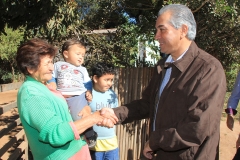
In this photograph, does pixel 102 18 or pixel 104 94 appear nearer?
pixel 104 94

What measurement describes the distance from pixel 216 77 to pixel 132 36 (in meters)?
4.09

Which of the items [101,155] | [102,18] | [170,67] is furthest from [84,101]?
[102,18]

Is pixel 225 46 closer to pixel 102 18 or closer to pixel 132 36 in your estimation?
pixel 132 36

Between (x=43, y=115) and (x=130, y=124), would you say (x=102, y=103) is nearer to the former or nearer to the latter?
(x=43, y=115)

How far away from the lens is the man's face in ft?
7.47

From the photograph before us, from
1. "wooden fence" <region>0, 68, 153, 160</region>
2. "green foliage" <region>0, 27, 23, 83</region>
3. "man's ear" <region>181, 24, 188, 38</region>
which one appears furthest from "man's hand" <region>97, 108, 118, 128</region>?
"green foliage" <region>0, 27, 23, 83</region>

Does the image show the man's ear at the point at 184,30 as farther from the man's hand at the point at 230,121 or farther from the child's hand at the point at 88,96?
the man's hand at the point at 230,121

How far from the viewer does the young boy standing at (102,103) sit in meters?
3.68

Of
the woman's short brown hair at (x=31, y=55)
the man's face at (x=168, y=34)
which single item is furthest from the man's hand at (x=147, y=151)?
the woman's short brown hair at (x=31, y=55)

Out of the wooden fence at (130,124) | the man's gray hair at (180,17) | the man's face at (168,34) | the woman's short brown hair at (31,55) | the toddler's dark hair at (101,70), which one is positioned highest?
the man's gray hair at (180,17)

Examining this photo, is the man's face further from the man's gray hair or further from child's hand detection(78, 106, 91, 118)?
child's hand detection(78, 106, 91, 118)

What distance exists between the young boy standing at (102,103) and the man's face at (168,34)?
1.43 m

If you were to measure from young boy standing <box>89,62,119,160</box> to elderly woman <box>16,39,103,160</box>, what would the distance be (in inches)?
47.1

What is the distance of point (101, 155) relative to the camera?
375cm
